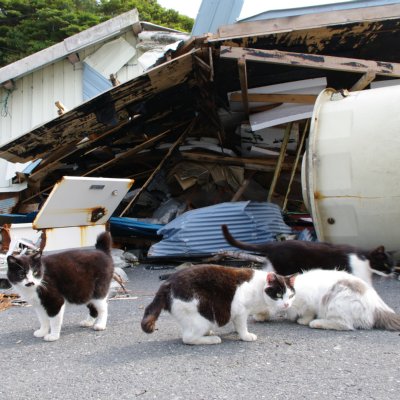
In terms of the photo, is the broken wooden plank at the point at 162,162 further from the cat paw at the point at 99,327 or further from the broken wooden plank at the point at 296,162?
the cat paw at the point at 99,327

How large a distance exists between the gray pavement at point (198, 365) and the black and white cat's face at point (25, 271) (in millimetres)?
456

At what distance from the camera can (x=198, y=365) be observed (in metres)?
3.08

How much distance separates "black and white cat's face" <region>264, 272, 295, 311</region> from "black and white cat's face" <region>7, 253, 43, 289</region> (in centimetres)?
170

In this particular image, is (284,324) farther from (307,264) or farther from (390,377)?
(390,377)

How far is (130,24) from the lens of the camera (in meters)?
11.1

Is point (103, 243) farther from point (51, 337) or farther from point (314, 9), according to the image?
point (314, 9)

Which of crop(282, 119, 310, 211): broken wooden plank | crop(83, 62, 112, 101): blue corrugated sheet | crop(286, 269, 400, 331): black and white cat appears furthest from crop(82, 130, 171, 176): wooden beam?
crop(286, 269, 400, 331): black and white cat

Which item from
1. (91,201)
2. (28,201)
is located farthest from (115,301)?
(28,201)

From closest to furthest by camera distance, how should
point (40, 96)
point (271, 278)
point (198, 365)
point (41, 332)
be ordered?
point (198, 365) → point (271, 278) → point (41, 332) → point (40, 96)

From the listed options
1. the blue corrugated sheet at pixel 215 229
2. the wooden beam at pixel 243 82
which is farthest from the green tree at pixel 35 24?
the blue corrugated sheet at pixel 215 229

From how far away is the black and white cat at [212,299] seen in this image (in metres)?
3.42

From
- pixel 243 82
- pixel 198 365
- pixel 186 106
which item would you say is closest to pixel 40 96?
pixel 186 106

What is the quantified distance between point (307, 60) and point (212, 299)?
13.8 feet

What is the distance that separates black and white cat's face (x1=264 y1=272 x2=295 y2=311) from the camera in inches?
139
